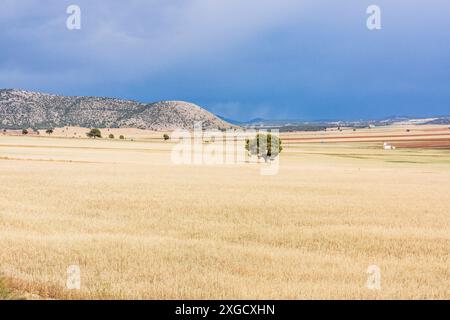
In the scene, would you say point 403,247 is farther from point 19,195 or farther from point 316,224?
point 19,195

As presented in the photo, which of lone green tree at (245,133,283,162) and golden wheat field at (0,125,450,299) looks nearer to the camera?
golden wheat field at (0,125,450,299)

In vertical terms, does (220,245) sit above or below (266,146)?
below

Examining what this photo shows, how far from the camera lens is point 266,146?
87.8m

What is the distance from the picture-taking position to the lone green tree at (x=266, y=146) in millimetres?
87750

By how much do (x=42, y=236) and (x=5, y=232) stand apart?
156cm

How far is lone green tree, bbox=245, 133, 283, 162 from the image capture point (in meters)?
87.8

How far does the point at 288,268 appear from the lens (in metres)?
13.8

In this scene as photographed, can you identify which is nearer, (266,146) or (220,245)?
(220,245)

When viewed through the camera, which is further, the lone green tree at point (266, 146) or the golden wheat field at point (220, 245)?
the lone green tree at point (266, 146)

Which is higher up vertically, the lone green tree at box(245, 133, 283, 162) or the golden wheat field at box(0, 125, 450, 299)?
the lone green tree at box(245, 133, 283, 162)

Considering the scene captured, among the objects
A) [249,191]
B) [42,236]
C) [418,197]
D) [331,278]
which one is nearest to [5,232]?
[42,236]

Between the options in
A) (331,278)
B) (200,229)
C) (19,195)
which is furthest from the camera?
(19,195)

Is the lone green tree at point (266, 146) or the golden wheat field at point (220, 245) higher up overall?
the lone green tree at point (266, 146)
